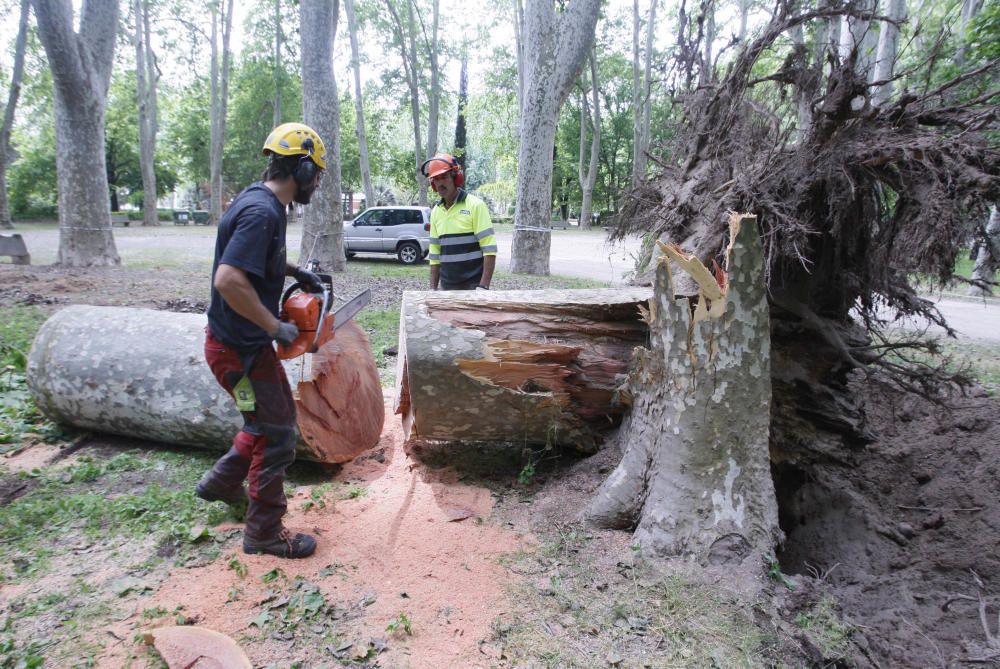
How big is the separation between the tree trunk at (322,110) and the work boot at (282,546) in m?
6.75

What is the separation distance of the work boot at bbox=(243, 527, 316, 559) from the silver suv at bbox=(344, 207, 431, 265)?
1343cm

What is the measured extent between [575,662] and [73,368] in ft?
11.4

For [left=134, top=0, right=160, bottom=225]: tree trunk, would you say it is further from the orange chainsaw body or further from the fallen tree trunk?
the orange chainsaw body

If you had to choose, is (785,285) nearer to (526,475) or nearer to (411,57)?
(526,475)

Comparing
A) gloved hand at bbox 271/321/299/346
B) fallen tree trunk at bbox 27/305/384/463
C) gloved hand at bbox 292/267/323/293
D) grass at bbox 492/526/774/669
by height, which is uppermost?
gloved hand at bbox 292/267/323/293

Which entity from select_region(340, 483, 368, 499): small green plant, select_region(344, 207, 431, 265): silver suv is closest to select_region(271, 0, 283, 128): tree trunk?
select_region(344, 207, 431, 265): silver suv

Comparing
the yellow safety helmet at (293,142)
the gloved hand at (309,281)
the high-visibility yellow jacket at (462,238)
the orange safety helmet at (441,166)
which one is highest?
the orange safety helmet at (441,166)

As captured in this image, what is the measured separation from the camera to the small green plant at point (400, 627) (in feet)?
7.03

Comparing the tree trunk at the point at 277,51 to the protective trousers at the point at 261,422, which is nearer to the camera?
the protective trousers at the point at 261,422

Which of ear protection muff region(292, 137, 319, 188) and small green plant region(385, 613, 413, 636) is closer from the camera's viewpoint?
small green plant region(385, 613, 413, 636)

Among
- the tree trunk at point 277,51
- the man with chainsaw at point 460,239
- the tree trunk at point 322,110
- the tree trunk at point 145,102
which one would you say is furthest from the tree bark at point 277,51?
the man with chainsaw at point 460,239

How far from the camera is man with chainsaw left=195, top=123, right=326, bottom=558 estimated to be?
2.39m

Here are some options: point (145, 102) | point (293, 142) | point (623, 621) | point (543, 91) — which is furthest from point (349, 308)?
point (145, 102)

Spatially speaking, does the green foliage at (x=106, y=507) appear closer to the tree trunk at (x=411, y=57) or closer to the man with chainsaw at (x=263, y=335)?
the man with chainsaw at (x=263, y=335)
